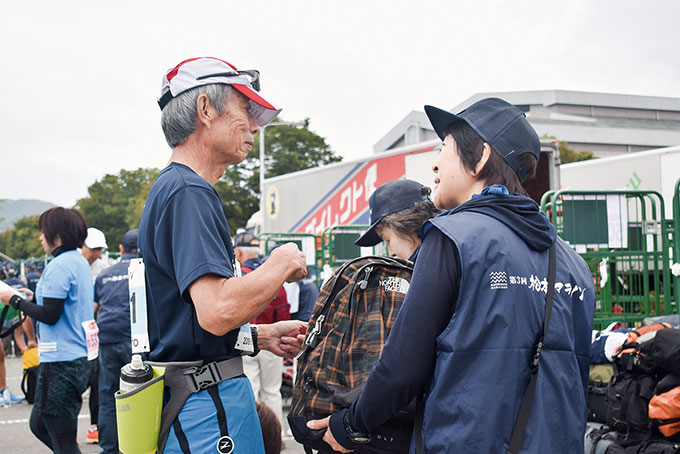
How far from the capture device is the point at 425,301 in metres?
1.86

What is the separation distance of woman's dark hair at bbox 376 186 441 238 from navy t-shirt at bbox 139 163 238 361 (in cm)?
116

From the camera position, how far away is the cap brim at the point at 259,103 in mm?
2279

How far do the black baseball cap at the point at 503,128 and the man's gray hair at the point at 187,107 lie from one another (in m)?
0.78

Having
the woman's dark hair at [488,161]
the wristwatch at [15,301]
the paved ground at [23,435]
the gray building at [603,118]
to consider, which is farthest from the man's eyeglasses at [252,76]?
the gray building at [603,118]

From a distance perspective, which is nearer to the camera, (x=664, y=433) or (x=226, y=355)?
(x=226, y=355)

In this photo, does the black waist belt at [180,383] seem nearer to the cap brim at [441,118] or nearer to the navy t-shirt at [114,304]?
the cap brim at [441,118]

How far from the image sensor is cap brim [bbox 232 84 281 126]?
89.7 inches

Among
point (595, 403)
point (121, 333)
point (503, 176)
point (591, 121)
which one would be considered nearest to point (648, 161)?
point (595, 403)

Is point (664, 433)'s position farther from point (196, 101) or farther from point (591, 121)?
point (591, 121)

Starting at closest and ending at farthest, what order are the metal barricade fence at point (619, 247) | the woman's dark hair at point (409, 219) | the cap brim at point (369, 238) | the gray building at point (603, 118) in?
1. the woman's dark hair at point (409, 219)
2. the cap brim at point (369, 238)
3. the metal barricade fence at point (619, 247)
4. the gray building at point (603, 118)

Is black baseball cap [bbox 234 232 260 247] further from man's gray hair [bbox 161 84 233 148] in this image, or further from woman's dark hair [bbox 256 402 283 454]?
man's gray hair [bbox 161 84 233 148]

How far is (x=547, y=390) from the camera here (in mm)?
1847

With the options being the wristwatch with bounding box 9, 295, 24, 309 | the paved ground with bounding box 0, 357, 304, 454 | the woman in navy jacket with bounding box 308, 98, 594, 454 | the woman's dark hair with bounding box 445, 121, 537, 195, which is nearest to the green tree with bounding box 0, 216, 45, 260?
the paved ground with bounding box 0, 357, 304, 454

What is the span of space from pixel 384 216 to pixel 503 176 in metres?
1.09
